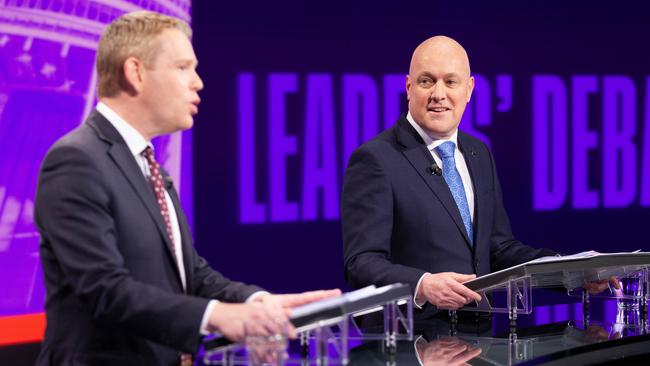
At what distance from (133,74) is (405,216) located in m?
1.22

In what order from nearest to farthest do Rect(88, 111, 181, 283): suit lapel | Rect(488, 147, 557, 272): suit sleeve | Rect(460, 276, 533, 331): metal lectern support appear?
Rect(88, 111, 181, 283): suit lapel → Rect(460, 276, 533, 331): metal lectern support → Rect(488, 147, 557, 272): suit sleeve

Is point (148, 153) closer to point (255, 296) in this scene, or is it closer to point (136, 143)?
point (136, 143)

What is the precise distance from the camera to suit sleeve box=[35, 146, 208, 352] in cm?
180

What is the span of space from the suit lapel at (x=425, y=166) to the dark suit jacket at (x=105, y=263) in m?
1.16

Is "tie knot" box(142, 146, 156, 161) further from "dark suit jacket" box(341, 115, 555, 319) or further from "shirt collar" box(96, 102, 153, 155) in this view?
"dark suit jacket" box(341, 115, 555, 319)

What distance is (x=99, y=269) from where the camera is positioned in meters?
1.80

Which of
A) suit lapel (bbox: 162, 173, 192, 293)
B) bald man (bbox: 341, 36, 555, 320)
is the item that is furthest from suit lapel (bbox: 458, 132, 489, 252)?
suit lapel (bbox: 162, 173, 192, 293)

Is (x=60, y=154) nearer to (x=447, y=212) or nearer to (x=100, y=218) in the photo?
(x=100, y=218)

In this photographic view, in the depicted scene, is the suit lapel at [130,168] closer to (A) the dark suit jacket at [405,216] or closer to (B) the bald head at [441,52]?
(A) the dark suit jacket at [405,216]

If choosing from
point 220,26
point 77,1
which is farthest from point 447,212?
point 220,26

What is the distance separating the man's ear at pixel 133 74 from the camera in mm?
1958

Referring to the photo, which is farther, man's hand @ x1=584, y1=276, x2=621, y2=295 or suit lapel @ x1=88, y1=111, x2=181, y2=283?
man's hand @ x1=584, y1=276, x2=621, y2=295

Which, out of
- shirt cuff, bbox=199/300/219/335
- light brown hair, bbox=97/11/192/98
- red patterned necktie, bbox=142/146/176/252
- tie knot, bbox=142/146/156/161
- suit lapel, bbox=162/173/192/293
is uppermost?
light brown hair, bbox=97/11/192/98

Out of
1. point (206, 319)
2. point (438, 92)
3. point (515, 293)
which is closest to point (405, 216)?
point (438, 92)
